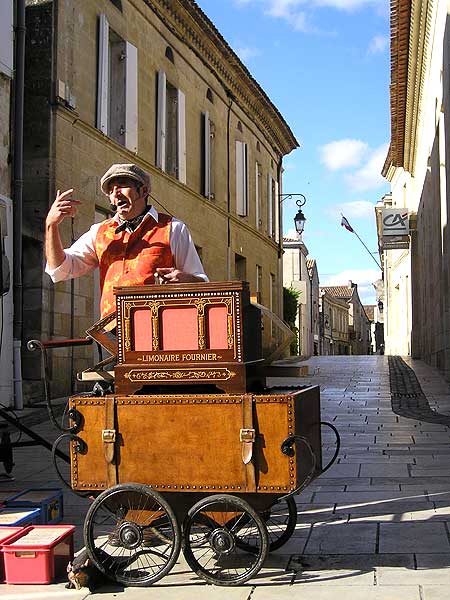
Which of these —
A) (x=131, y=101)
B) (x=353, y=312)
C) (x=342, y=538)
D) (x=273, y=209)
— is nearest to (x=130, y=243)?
(x=342, y=538)

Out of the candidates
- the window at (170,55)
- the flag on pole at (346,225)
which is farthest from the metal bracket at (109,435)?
the flag on pole at (346,225)

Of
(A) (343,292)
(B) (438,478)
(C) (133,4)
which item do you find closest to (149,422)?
(B) (438,478)

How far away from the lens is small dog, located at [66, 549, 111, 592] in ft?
12.6

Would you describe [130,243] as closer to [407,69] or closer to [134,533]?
[134,533]

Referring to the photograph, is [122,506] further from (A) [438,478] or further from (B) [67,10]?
(B) [67,10]

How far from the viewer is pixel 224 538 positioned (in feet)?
12.5

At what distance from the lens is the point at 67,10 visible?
13273 millimetres

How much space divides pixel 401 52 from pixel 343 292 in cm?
7514

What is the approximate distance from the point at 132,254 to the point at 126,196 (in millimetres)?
309

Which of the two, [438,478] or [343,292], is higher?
[343,292]

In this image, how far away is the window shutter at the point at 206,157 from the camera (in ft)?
66.8

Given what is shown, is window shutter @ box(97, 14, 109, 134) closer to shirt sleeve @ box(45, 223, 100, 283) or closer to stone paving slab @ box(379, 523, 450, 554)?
shirt sleeve @ box(45, 223, 100, 283)

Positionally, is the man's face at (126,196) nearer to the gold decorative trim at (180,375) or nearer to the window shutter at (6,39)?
the gold decorative trim at (180,375)

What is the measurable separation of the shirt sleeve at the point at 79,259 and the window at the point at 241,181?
19104 millimetres
